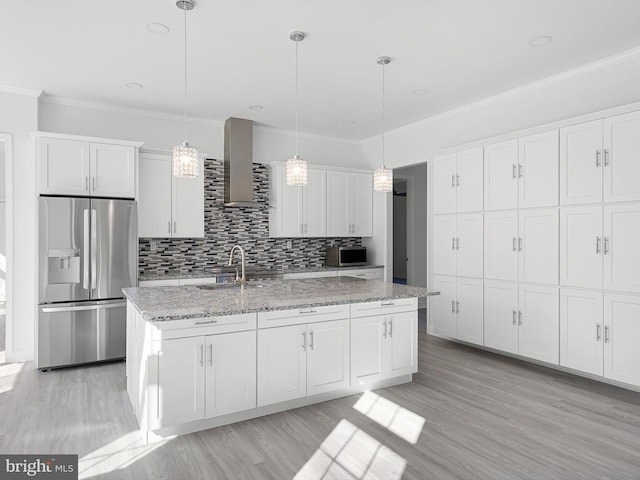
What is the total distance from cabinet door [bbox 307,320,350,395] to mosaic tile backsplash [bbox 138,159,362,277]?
2731 mm

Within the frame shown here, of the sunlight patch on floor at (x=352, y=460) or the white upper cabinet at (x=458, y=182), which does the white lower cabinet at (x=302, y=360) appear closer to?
the sunlight patch on floor at (x=352, y=460)

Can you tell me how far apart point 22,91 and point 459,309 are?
541cm

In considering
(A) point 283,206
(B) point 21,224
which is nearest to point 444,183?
(A) point 283,206

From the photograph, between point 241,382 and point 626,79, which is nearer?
point 241,382

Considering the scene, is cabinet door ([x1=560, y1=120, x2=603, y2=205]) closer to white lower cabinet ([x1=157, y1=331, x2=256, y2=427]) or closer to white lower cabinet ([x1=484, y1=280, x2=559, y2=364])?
white lower cabinet ([x1=484, y1=280, x2=559, y2=364])

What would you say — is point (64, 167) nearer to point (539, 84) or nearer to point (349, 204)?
point (349, 204)

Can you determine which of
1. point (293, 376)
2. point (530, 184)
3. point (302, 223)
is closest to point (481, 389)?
point (293, 376)

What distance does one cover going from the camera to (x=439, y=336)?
18.0ft

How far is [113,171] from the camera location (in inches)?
180

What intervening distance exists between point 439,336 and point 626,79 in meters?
3.39

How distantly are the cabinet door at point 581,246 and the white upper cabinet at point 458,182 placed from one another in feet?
3.35

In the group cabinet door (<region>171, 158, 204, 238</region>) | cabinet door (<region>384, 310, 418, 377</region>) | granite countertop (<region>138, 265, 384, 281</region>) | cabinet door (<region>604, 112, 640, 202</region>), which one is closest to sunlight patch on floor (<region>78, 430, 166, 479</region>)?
cabinet door (<region>384, 310, 418, 377</region>)

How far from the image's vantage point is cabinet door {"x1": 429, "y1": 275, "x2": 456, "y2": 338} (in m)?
5.13

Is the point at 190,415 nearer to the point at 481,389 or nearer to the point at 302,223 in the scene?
the point at 481,389
